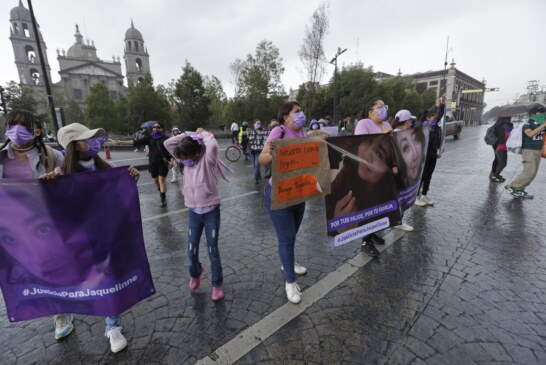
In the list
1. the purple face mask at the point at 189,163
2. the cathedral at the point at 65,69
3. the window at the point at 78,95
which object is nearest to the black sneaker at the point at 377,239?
the purple face mask at the point at 189,163

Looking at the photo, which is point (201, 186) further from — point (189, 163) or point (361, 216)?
point (361, 216)

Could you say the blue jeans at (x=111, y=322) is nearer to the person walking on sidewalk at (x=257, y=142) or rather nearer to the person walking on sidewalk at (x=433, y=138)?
the person walking on sidewalk at (x=433, y=138)

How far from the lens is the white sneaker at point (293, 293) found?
2660mm

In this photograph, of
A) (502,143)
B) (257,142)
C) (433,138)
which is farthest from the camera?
(257,142)

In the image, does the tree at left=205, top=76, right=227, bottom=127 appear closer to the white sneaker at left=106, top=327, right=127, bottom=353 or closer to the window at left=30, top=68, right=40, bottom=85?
the white sneaker at left=106, top=327, right=127, bottom=353

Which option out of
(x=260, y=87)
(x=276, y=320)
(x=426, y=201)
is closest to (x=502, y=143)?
(x=426, y=201)

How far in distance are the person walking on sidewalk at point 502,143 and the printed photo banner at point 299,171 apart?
7.31m

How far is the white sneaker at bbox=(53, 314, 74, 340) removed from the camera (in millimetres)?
2330

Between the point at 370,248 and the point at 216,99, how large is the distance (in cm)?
3565

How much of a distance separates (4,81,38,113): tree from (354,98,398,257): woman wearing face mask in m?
34.0

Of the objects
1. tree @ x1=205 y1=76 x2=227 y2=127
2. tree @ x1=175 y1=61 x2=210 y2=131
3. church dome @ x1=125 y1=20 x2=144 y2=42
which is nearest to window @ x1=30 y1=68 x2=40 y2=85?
church dome @ x1=125 y1=20 x2=144 y2=42

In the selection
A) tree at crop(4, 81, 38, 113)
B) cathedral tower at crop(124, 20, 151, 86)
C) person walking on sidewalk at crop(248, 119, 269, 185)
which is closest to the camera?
person walking on sidewalk at crop(248, 119, 269, 185)

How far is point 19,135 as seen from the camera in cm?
226

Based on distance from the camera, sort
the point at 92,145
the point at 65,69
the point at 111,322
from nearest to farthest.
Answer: the point at 111,322, the point at 92,145, the point at 65,69
